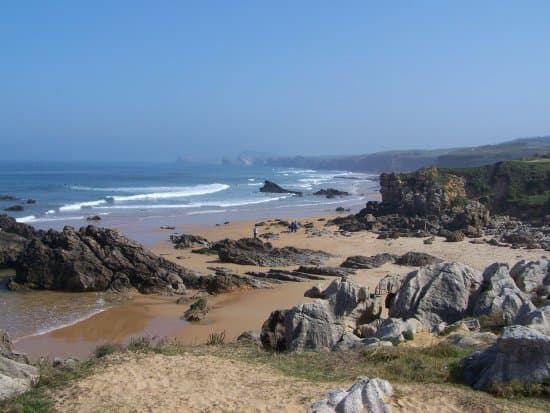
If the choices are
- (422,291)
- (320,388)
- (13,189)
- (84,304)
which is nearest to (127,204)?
(13,189)

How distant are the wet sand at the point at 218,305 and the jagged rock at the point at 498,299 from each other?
6.95 metres

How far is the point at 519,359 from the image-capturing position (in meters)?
9.74

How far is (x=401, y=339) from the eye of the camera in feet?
44.1

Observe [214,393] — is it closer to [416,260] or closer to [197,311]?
[197,311]

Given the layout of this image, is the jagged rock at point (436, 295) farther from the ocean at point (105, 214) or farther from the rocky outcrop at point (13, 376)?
the ocean at point (105, 214)

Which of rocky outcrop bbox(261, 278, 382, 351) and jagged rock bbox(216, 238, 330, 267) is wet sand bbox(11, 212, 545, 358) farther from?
rocky outcrop bbox(261, 278, 382, 351)

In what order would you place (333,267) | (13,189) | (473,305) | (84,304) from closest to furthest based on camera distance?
1. (473,305)
2. (84,304)
3. (333,267)
4. (13,189)

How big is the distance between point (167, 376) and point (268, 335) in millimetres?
3697

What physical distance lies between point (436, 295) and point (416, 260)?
42.4 ft

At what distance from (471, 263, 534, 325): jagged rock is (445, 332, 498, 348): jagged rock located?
155cm

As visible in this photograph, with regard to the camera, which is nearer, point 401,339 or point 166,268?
point 401,339

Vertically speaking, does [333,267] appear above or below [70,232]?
below

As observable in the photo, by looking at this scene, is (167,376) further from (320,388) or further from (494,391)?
(494,391)

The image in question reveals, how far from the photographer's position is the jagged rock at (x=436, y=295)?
15.7 meters
